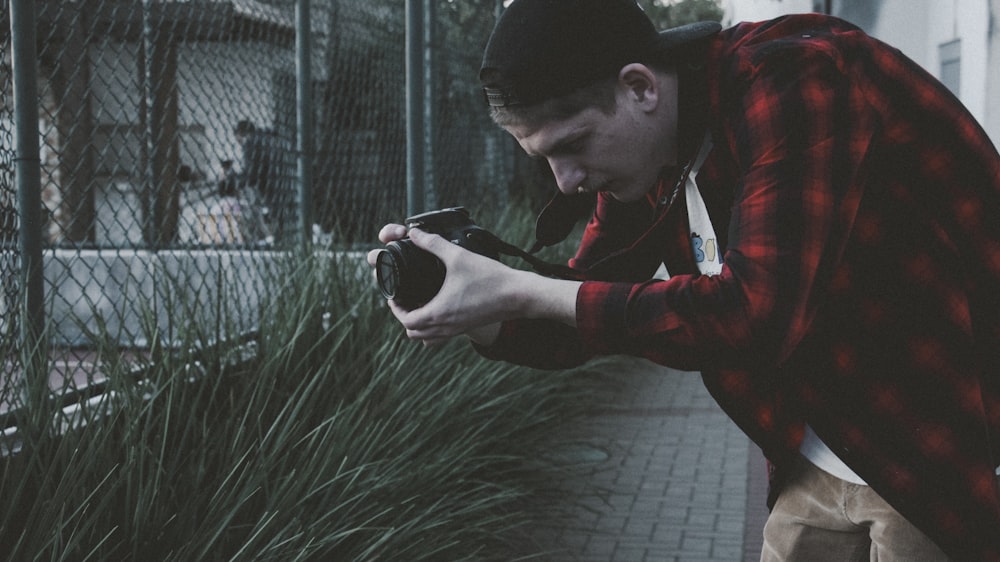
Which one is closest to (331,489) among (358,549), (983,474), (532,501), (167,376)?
(358,549)

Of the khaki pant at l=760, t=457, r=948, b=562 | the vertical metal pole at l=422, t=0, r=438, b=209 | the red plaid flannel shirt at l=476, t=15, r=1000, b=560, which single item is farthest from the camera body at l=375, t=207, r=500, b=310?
the vertical metal pole at l=422, t=0, r=438, b=209

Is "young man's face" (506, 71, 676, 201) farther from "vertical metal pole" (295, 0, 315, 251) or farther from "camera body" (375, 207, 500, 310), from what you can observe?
"vertical metal pole" (295, 0, 315, 251)

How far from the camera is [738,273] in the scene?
149cm

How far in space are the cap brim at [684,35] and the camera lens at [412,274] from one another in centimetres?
47

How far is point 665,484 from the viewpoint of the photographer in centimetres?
527

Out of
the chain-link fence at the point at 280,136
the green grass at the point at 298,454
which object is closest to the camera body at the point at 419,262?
the green grass at the point at 298,454

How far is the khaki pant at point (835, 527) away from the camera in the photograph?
1776mm

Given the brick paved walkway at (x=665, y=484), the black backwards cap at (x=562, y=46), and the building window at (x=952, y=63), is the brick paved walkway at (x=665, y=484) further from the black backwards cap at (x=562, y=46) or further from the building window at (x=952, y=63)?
the black backwards cap at (x=562, y=46)

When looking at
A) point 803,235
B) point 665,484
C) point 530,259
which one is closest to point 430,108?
point 665,484

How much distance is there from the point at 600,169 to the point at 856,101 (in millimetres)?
390

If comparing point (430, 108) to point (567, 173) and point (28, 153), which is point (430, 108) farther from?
point (567, 173)

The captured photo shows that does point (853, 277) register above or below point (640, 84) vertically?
below

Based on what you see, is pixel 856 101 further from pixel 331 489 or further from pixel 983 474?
pixel 331 489

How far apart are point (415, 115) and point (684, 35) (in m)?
4.52
